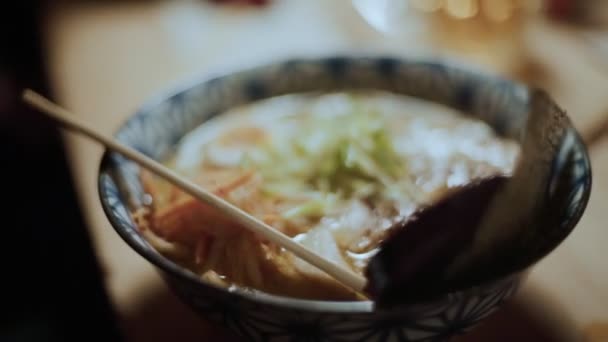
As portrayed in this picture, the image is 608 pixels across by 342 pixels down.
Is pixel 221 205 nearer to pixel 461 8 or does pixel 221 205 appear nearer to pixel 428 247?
pixel 428 247

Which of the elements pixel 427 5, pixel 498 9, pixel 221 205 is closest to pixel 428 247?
pixel 221 205

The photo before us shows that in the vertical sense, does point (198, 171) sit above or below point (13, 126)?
above

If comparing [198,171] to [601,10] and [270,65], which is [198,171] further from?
[601,10]

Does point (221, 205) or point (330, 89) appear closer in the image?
point (221, 205)

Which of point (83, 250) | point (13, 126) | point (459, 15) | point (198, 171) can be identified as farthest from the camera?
point (13, 126)

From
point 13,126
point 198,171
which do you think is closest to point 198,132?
point 198,171

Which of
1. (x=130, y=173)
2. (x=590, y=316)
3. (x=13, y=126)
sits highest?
(x=130, y=173)
